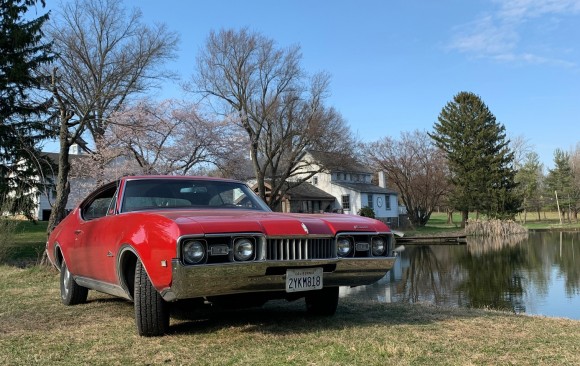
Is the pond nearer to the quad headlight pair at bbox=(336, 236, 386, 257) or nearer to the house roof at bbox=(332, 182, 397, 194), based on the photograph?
the quad headlight pair at bbox=(336, 236, 386, 257)

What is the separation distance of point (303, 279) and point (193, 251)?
1061 mm

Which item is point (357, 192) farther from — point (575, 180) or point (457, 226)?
point (575, 180)

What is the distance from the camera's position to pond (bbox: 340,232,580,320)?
1229cm

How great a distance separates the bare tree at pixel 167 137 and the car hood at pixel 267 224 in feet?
70.9

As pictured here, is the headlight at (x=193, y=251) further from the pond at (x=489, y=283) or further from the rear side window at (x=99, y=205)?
the pond at (x=489, y=283)

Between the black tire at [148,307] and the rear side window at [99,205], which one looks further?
the rear side window at [99,205]

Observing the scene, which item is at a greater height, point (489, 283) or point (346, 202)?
point (346, 202)

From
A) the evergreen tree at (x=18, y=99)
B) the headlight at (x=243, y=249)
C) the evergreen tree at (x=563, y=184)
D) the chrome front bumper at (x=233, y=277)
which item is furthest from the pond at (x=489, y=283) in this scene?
the evergreen tree at (x=563, y=184)

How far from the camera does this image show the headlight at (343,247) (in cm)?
484

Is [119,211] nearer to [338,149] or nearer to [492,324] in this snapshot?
[492,324]

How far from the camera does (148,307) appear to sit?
15.2ft

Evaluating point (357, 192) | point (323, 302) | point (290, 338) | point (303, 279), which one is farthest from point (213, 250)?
point (357, 192)

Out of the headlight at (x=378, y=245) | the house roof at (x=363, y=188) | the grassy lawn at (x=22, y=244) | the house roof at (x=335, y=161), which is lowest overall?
the grassy lawn at (x=22, y=244)

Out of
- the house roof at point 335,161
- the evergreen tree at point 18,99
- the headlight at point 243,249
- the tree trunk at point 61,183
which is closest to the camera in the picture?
the headlight at point 243,249
